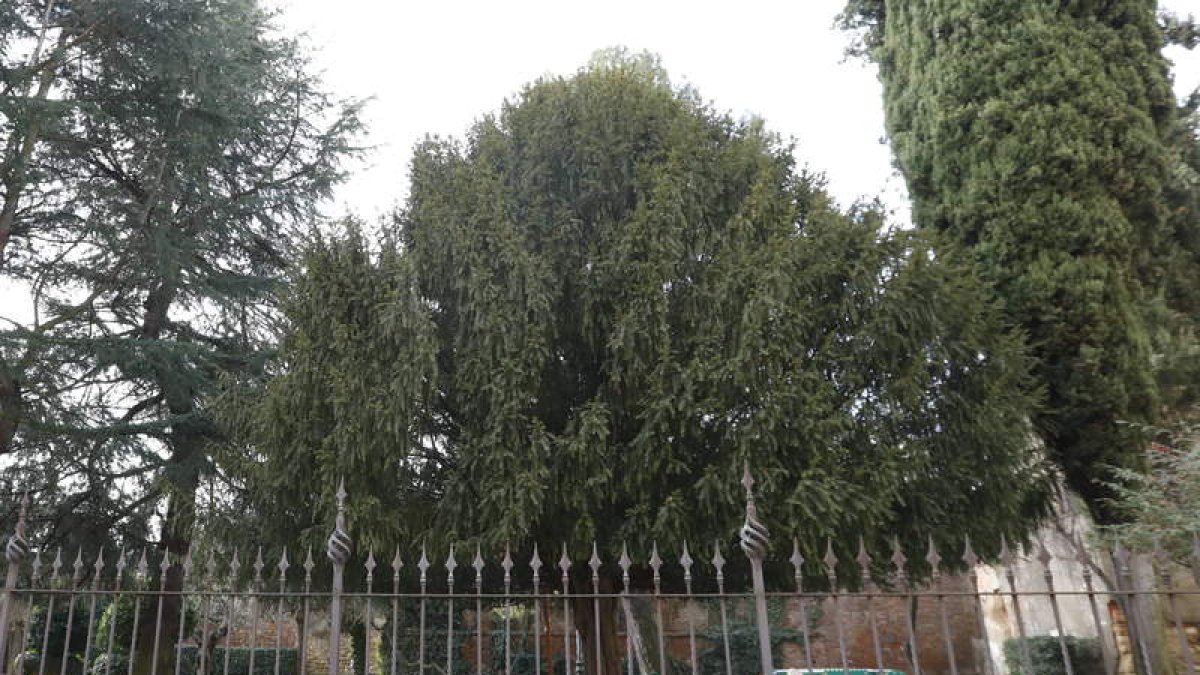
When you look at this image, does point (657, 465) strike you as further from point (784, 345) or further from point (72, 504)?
point (72, 504)

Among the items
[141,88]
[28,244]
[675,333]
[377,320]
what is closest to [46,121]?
[141,88]

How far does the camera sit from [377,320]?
26.5 feet

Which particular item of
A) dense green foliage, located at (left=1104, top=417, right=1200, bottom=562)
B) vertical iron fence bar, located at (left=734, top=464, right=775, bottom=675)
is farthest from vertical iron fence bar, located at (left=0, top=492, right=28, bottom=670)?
dense green foliage, located at (left=1104, top=417, right=1200, bottom=562)

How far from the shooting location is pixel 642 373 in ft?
24.8

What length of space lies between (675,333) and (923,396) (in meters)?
2.44

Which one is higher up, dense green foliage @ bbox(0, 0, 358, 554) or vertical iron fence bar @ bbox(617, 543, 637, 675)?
dense green foliage @ bbox(0, 0, 358, 554)

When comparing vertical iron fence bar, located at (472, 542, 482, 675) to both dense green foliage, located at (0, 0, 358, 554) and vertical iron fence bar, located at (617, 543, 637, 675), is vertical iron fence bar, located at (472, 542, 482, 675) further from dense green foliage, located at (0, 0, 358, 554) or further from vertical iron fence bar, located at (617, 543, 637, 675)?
dense green foliage, located at (0, 0, 358, 554)

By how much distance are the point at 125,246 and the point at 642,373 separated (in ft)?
24.4

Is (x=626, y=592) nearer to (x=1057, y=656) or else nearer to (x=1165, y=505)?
(x=1165, y=505)

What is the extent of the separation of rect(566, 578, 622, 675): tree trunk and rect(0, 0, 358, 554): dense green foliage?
15.4ft

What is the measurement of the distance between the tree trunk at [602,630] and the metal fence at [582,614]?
0.03m

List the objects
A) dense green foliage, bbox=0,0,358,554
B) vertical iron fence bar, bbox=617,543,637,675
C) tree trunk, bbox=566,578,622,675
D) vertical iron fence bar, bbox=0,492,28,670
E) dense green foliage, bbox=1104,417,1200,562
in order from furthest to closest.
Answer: dense green foliage, bbox=0,0,358,554
tree trunk, bbox=566,578,622,675
dense green foliage, bbox=1104,417,1200,562
vertical iron fence bar, bbox=0,492,28,670
vertical iron fence bar, bbox=617,543,637,675

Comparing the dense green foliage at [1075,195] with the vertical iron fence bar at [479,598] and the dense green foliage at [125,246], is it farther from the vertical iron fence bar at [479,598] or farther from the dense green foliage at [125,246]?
the dense green foliage at [125,246]

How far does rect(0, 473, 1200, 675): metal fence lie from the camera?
13.7 ft
